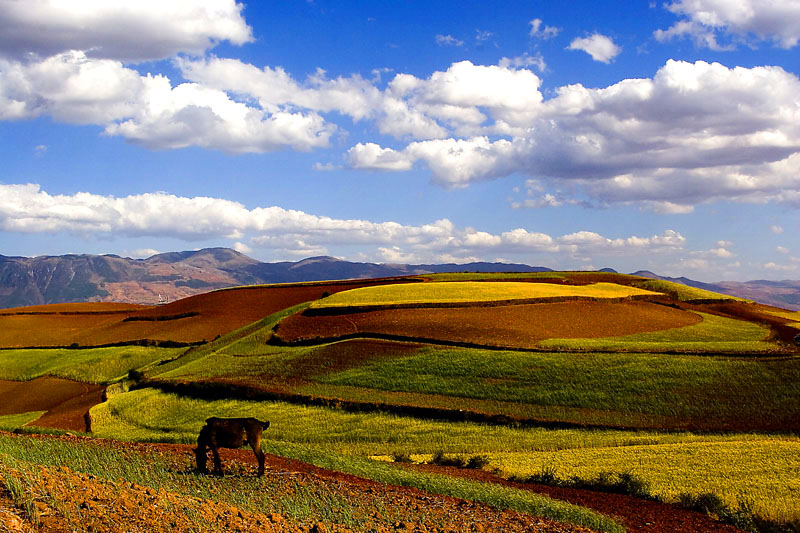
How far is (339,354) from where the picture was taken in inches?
2094

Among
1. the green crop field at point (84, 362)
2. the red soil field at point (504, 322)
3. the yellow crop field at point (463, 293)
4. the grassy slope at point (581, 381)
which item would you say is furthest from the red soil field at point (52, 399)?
the yellow crop field at point (463, 293)

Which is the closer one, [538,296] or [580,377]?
[580,377]

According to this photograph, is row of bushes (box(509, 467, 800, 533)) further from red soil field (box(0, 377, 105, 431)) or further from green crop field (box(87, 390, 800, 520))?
red soil field (box(0, 377, 105, 431))

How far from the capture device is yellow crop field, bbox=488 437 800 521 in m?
25.2

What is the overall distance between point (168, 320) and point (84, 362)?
1747 centimetres

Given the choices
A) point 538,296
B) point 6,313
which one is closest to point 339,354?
point 538,296

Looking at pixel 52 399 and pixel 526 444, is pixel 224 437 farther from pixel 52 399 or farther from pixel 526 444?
pixel 52 399

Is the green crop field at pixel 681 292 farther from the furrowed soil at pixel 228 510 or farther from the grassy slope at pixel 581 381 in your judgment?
the furrowed soil at pixel 228 510

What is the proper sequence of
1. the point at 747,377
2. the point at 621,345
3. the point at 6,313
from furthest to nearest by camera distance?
the point at 6,313
the point at 621,345
the point at 747,377

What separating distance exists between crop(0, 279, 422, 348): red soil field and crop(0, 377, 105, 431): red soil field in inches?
525

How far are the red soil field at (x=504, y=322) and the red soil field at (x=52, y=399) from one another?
17.1 meters

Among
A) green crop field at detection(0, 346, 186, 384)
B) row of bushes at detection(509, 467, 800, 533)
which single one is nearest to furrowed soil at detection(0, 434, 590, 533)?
row of bushes at detection(509, 467, 800, 533)

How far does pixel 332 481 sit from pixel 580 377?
86.0 feet

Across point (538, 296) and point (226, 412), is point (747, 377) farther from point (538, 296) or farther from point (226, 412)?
point (226, 412)
